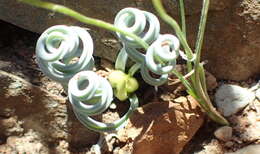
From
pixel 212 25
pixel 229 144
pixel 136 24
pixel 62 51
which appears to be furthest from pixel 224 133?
pixel 62 51

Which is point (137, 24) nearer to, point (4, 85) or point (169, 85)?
point (169, 85)

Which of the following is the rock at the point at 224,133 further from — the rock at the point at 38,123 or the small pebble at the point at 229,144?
the rock at the point at 38,123

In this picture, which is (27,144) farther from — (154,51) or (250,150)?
(250,150)

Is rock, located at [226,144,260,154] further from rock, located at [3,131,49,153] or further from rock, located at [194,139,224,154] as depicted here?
rock, located at [3,131,49,153]

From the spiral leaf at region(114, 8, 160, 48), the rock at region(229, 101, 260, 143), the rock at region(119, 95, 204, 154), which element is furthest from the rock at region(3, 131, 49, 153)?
the rock at region(229, 101, 260, 143)

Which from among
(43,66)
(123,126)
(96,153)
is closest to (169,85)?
(123,126)

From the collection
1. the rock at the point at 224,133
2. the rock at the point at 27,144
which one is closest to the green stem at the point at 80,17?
the rock at the point at 224,133
